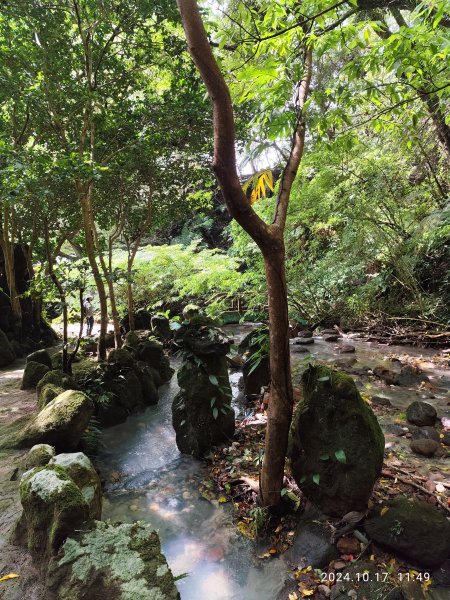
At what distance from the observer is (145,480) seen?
479 cm

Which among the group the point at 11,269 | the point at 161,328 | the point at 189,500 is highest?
the point at 11,269

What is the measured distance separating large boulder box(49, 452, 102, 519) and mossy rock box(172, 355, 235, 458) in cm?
205

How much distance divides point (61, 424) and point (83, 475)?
4.79ft

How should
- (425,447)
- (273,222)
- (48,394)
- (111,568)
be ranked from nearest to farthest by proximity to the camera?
(111,568) < (273,222) < (425,447) < (48,394)

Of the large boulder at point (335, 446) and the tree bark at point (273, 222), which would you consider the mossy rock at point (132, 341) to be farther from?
the tree bark at point (273, 222)

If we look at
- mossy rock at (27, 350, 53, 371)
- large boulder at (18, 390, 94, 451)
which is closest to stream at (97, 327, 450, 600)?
large boulder at (18, 390, 94, 451)

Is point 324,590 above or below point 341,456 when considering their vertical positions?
below

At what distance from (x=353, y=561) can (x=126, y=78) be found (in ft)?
30.1

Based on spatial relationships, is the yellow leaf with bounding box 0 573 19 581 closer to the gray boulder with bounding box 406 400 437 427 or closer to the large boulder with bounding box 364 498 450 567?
the large boulder with bounding box 364 498 450 567

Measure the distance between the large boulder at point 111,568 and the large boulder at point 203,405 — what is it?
8.95ft

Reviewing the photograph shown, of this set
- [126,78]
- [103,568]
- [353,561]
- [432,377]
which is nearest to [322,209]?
[432,377]

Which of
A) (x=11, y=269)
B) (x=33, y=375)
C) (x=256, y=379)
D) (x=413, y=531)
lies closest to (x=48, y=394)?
(x=33, y=375)

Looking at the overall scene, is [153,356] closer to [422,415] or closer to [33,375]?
[33,375]

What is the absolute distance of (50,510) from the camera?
251 centimetres
